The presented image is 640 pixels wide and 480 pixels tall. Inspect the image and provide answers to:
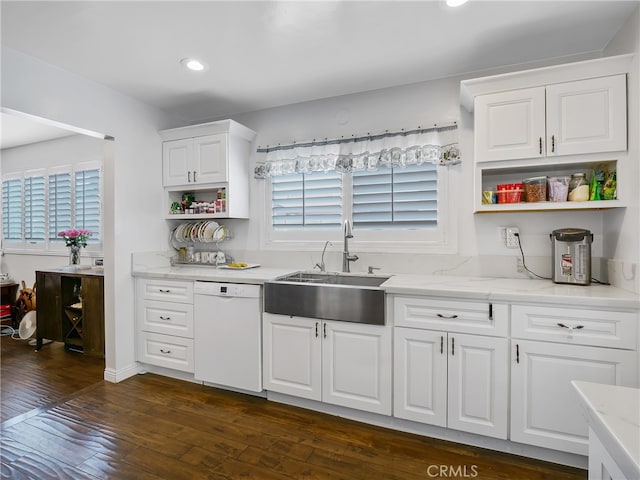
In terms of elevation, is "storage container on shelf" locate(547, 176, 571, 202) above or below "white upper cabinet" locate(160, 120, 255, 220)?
below

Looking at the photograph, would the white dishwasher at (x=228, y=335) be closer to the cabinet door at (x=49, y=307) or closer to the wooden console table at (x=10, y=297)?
the cabinet door at (x=49, y=307)

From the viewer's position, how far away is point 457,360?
6.36ft

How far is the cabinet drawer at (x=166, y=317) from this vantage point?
2732 millimetres

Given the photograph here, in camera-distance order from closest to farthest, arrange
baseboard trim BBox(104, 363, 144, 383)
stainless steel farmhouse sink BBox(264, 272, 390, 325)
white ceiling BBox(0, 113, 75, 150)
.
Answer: stainless steel farmhouse sink BBox(264, 272, 390, 325)
baseboard trim BBox(104, 363, 144, 383)
white ceiling BBox(0, 113, 75, 150)

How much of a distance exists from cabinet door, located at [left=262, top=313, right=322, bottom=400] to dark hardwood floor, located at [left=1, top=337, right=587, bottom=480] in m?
0.18

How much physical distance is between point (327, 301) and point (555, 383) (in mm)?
1312

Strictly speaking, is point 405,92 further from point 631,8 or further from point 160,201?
point 160,201

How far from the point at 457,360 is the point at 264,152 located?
2357 millimetres

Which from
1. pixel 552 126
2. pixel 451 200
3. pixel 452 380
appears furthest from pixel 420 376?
pixel 552 126

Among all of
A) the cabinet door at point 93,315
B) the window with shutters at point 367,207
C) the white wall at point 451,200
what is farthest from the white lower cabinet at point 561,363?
the cabinet door at point 93,315

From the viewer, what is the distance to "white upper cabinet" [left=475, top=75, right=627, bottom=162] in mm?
1888

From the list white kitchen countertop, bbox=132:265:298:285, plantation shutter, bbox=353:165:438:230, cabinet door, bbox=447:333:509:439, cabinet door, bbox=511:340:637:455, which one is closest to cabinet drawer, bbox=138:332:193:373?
white kitchen countertop, bbox=132:265:298:285

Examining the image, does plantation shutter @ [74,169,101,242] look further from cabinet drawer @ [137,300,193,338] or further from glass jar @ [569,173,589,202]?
glass jar @ [569,173,589,202]

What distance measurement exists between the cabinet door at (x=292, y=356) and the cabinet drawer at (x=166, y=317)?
751 mm
